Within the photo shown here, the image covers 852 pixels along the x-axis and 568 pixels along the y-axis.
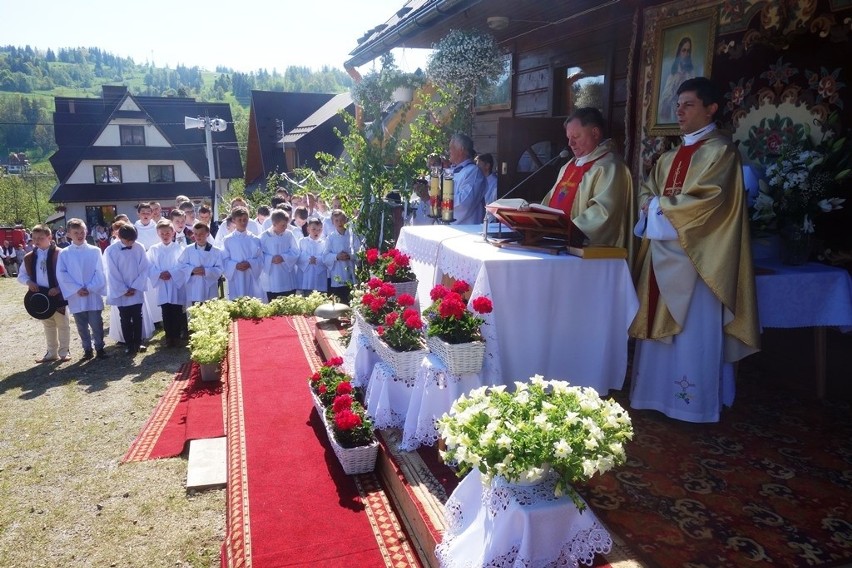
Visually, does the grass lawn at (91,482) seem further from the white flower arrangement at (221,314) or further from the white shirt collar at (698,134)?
the white shirt collar at (698,134)

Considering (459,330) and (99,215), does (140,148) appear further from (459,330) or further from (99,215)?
(459,330)

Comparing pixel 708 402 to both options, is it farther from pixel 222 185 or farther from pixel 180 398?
pixel 222 185

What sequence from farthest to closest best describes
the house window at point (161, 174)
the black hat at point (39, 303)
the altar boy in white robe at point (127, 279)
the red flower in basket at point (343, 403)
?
the house window at point (161, 174), the altar boy in white robe at point (127, 279), the black hat at point (39, 303), the red flower in basket at point (343, 403)

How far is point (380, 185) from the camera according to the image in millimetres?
7988

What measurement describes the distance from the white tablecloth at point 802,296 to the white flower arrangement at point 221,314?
593cm

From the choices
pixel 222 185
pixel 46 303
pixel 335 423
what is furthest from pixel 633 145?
pixel 222 185

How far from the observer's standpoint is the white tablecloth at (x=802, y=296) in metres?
4.49

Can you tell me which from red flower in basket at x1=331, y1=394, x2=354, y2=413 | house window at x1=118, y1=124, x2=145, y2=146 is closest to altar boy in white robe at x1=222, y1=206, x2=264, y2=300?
red flower in basket at x1=331, y1=394, x2=354, y2=413

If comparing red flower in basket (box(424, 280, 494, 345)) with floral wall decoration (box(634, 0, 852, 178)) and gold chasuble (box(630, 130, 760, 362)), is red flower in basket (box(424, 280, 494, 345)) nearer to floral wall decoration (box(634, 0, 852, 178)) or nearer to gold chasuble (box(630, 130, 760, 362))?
gold chasuble (box(630, 130, 760, 362))

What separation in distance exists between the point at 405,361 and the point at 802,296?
2946mm

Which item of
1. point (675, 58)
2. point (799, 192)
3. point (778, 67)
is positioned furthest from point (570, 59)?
point (799, 192)

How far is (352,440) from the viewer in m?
4.44
